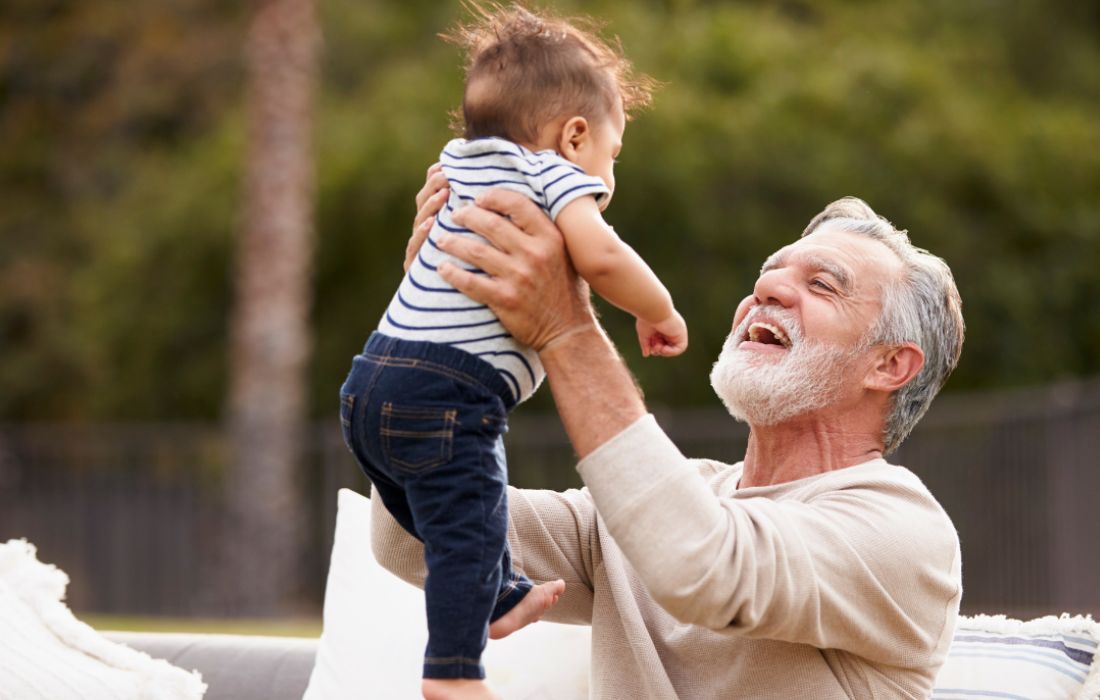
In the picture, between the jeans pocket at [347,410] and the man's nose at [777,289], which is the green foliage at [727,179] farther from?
the jeans pocket at [347,410]

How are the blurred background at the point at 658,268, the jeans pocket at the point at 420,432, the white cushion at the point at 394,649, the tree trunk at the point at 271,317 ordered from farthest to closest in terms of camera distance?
1. the tree trunk at the point at 271,317
2. the blurred background at the point at 658,268
3. the white cushion at the point at 394,649
4. the jeans pocket at the point at 420,432

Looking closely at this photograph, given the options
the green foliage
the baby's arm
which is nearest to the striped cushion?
the baby's arm

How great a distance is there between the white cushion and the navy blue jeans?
75 centimetres

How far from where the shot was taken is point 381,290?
10.5 metres

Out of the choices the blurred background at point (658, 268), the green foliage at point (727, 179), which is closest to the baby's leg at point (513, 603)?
the blurred background at point (658, 268)

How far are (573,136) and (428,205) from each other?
327 mm

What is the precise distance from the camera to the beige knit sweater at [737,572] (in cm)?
215

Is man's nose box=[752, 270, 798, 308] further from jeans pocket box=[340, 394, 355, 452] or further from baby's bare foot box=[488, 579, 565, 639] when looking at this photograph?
jeans pocket box=[340, 394, 355, 452]

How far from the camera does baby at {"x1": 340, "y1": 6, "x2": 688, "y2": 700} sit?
2.11 metres

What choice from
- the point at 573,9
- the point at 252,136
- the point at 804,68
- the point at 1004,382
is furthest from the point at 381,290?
the point at 1004,382

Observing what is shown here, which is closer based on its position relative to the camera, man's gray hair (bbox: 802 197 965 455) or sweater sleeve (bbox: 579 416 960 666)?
sweater sleeve (bbox: 579 416 960 666)

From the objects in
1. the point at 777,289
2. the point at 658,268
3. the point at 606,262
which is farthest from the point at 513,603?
the point at 658,268

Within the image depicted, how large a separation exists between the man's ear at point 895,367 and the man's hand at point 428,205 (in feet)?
2.78

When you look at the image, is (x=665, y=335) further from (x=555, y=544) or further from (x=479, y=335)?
(x=555, y=544)
